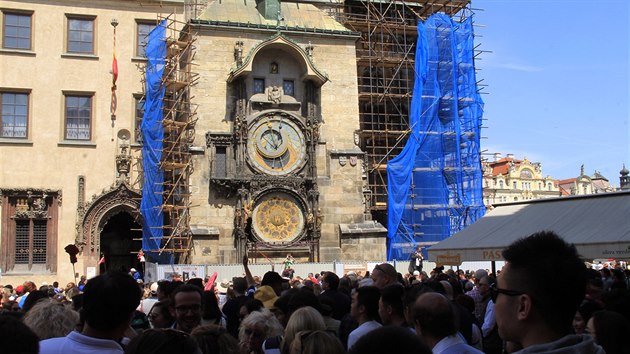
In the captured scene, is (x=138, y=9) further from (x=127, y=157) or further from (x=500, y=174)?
(x=500, y=174)

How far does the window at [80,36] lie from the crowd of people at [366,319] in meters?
25.8

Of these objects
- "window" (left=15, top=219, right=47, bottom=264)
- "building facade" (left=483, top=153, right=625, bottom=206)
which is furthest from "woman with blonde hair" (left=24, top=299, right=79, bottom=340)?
"building facade" (left=483, top=153, right=625, bottom=206)

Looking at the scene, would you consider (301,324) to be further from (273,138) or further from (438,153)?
(438,153)

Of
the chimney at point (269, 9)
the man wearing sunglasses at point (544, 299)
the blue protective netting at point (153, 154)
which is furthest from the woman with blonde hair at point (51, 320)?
the chimney at point (269, 9)

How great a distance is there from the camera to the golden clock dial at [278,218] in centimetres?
2936

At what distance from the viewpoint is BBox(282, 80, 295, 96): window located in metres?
31.1

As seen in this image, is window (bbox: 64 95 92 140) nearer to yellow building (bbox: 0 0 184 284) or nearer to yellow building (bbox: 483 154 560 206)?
yellow building (bbox: 0 0 184 284)

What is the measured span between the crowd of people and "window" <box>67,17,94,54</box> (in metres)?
25.8

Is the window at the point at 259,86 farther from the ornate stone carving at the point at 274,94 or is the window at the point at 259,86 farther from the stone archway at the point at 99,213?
the stone archway at the point at 99,213

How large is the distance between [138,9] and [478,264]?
64.1ft

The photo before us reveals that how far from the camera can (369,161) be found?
3425cm

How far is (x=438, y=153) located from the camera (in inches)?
1320

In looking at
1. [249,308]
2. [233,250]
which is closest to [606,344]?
[249,308]

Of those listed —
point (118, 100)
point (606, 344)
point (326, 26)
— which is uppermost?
point (326, 26)
